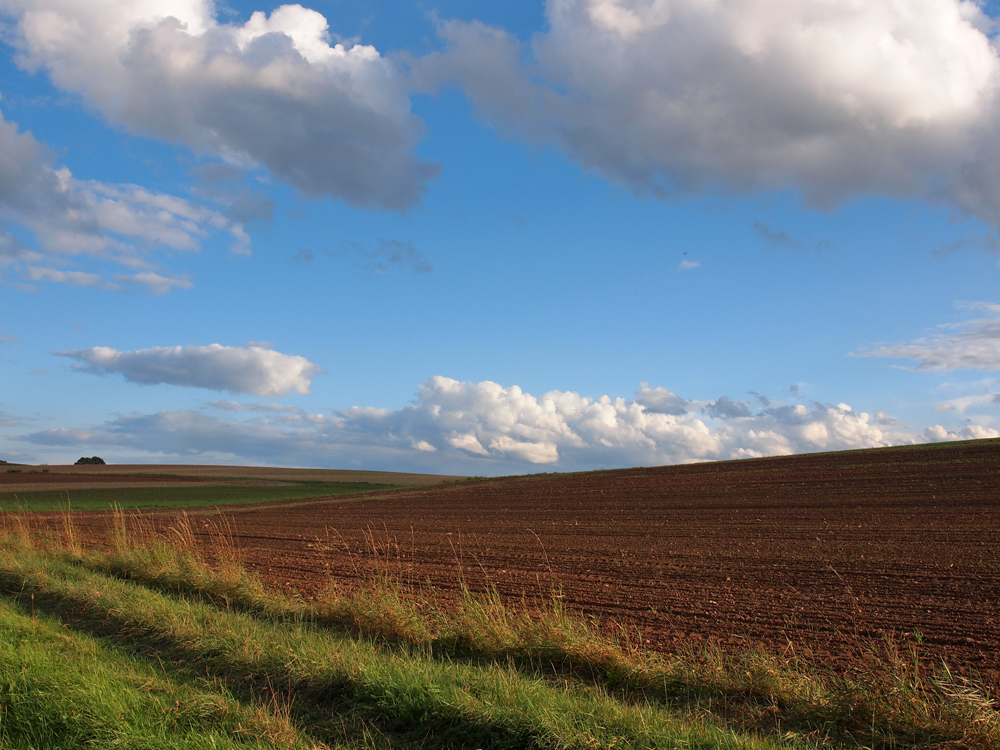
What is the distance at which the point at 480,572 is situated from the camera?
44.0ft

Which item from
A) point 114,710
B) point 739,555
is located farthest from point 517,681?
point 739,555

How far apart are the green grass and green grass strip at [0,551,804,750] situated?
40066 mm

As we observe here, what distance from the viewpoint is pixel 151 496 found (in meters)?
54.8

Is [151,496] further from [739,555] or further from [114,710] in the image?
[114,710]

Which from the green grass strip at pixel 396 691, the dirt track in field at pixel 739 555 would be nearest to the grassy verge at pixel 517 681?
the green grass strip at pixel 396 691

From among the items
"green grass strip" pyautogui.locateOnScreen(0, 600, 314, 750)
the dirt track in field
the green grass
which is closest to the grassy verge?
"green grass strip" pyautogui.locateOnScreen(0, 600, 314, 750)

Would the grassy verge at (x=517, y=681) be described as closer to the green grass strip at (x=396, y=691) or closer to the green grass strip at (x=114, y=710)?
the green grass strip at (x=396, y=691)

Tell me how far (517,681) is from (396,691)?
1.09 metres

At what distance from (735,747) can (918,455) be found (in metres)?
45.3

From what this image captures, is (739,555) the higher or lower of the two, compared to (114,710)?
lower

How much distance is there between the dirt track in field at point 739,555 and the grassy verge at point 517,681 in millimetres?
960

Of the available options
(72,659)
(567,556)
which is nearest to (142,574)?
(72,659)

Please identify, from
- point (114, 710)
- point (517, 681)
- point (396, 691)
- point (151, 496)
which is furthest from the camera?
point (151, 496)

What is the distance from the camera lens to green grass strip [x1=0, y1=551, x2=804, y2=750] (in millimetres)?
4801
